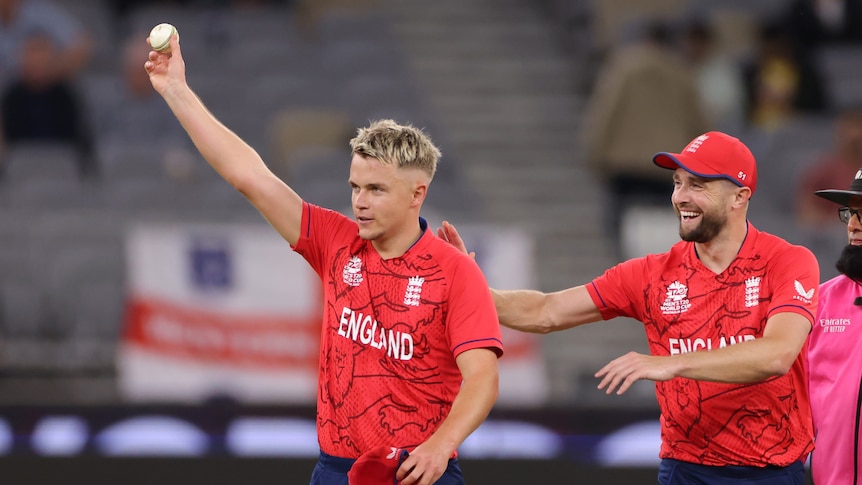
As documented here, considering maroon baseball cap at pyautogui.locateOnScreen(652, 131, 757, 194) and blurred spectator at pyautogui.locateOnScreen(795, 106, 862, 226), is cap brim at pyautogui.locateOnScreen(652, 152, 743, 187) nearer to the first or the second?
maroon baseball cap at pyautogui.locateOnScreen(652, 131, 757, 194)

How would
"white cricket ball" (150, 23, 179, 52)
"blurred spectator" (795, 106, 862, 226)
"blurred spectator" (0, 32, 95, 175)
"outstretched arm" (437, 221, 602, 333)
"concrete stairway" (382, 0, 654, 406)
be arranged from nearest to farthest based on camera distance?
1. "white cricket ball" (150, 23, 179, 52)
2. "outstretched arm" (437, 221, 602, 333)
3. "blurred spectator" (795, 106, 862, 226)
4. "blurred spectator" (0, 32, 95, 175)
5. "concrete stairway" (382, 0, 654, 406)

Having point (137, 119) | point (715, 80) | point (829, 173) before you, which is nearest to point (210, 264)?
point (137, 119)

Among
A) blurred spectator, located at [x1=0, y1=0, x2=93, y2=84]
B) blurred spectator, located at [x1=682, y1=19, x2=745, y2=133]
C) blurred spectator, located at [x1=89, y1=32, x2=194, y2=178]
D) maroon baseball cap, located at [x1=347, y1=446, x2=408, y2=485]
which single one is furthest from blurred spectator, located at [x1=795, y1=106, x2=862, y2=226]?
maroon baseball cap, located at [x1=347, y1=446, x2=408, y2=485]

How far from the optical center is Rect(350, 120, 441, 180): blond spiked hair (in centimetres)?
463

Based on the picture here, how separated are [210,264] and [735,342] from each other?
4.71m

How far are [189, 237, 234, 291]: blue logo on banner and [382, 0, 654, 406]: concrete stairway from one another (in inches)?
102

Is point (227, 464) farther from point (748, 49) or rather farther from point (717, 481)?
point (748, 49)

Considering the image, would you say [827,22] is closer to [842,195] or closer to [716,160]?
[842,195]

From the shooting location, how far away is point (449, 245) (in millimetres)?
4816

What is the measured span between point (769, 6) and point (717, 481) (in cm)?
1008

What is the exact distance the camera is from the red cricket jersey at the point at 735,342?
16.0 feet

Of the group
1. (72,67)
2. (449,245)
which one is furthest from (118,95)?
(449,245)

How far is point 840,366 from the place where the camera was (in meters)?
5.12

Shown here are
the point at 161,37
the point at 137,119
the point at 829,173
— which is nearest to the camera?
the point at 161,37
